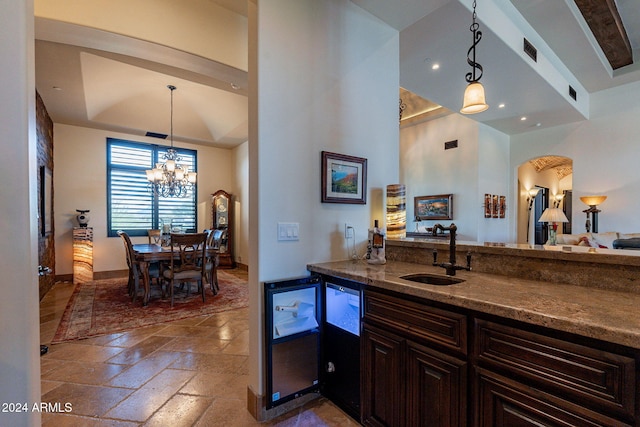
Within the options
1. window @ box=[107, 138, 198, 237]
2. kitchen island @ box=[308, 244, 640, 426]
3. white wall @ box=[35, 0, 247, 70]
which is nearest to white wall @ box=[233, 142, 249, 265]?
window @ box=[107, 138, 198, 237]

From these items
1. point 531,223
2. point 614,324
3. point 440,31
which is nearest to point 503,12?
point 440,31

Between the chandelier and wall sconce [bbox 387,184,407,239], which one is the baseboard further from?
Result: the chandelier

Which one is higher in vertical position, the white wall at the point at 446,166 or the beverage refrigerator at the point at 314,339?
the white wall at the point at 446,166

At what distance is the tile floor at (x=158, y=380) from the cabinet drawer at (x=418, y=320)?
0.82 m

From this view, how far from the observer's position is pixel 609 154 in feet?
18.4

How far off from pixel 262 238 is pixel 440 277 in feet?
3.93

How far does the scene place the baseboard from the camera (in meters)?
1.84

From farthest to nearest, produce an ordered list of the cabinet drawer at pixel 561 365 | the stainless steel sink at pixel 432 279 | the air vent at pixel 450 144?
the air vent at pixel 450 144
the stainless steel sink at pixel 432 279
the cabinet drawer at pixel 561 365

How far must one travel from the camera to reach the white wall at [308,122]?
1900 millimetres

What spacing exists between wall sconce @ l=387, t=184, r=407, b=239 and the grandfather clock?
5304 mm

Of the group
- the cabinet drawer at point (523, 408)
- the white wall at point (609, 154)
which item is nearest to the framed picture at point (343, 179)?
the cabinet drawer at point (523, 408)

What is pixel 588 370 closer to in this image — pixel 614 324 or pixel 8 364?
pixel 614 324

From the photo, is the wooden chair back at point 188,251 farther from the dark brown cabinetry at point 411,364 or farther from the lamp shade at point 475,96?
the lamp shade at point 475,96

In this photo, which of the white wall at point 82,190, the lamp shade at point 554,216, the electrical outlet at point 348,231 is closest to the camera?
the electrical outlet at point 348,231
